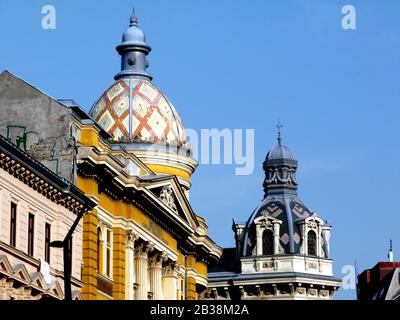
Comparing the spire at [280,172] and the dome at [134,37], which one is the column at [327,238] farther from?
the dome at [134,37]

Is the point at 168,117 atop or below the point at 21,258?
atop

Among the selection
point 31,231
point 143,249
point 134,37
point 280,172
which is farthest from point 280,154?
point 31,231

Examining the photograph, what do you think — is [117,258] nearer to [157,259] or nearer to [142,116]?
[157,259]

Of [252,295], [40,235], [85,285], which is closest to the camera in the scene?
[40,235]

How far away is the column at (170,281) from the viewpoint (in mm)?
79688

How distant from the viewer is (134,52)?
3681 inches

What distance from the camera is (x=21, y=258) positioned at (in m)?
54.1

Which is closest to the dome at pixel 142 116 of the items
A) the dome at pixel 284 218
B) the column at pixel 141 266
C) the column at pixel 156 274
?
the column at pixel 156 274

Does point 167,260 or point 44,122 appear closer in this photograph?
point 44,122

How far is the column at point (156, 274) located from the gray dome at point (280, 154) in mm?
70632

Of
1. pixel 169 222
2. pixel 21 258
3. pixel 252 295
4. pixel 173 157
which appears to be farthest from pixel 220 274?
pixel 21 258

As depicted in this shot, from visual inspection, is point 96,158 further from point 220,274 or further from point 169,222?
point 220,274

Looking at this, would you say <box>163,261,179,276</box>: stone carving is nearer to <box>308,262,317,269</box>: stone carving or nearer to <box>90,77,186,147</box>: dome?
<box>90,77,186,147</box>: dome

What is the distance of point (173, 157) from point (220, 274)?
53757 mm
